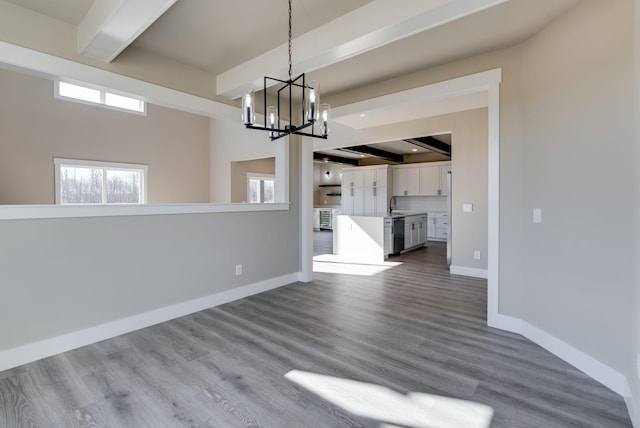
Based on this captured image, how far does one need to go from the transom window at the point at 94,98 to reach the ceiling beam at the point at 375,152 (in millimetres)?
4749

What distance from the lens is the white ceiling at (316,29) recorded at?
2203mm

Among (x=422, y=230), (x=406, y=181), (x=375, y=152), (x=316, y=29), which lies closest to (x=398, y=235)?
(x=422, y=230)

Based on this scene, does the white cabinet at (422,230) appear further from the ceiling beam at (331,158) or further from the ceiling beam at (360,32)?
the ceiling beam at (360,32)

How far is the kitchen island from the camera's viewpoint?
6375mm

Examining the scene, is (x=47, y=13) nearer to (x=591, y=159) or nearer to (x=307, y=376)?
(x=307, y=376)

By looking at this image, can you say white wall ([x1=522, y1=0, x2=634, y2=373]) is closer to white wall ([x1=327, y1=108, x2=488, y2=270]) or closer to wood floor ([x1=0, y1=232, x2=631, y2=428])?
wood floor ([x1=0, y1=232, x2=631, y2=428])

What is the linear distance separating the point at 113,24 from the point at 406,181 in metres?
8.56

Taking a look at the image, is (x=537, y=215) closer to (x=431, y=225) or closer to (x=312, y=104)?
(x=312, y=104)

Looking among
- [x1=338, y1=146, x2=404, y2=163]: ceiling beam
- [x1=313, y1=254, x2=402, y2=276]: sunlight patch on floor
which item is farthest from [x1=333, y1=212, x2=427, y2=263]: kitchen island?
[x1=338, y1=146, x2=404, y2=163]: ceiling beam

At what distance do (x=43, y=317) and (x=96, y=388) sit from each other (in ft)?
2.96

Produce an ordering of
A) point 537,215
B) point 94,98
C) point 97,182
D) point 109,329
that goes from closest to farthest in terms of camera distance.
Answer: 1. point 537,215
2. point 109,329
3. point 94,98
4. point 97,182

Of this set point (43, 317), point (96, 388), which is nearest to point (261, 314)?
point (96, 388)

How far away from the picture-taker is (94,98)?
7094mm

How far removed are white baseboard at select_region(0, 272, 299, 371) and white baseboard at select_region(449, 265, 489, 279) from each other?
3344 mm
